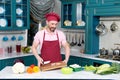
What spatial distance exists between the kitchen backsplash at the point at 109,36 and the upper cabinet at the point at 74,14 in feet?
1.69

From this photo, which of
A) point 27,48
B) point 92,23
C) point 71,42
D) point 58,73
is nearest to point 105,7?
point 92,23

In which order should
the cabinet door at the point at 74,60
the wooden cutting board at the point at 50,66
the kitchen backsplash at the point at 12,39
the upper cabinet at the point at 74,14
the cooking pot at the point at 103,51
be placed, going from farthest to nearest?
1. the upper cabinet at the point at 74,14
2. the kitchen backsplash at the point at 12,39
3. the cabinet door at the point at 74,60
4. the cooking pot at the point at 103,51
5. the wooden cutting board at the point at 50,66

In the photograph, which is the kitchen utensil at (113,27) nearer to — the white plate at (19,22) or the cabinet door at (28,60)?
the cabinet door at (28,60)

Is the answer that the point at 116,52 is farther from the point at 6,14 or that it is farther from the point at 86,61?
the point at 6,14

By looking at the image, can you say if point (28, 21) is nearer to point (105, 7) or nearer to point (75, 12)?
point (75, 12)

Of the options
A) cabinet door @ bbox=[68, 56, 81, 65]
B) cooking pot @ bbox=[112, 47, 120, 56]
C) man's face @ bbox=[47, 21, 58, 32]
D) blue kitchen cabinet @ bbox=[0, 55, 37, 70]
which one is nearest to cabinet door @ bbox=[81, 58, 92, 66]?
cabinet door @ bbox=[68, 56, 81, 65]

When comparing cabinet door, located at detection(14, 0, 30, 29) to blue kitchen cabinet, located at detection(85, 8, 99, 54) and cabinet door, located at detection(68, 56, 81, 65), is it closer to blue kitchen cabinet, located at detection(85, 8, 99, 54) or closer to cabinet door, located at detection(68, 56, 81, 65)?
cabinet door, located at detection(68, 56, 81, 65)

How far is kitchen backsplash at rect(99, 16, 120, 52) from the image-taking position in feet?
15.6

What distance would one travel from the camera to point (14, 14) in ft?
16.7

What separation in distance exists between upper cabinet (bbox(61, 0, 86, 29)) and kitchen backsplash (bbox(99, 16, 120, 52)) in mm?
516

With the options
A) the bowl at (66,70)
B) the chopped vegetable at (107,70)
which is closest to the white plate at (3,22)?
the bowl at (66,70)

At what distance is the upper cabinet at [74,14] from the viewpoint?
533 centimetres

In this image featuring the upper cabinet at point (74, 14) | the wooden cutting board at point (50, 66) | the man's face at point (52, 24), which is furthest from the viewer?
the upper cabinet at point (74, 14)

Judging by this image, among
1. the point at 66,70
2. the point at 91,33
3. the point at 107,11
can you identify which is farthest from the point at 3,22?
the point at 66,70
